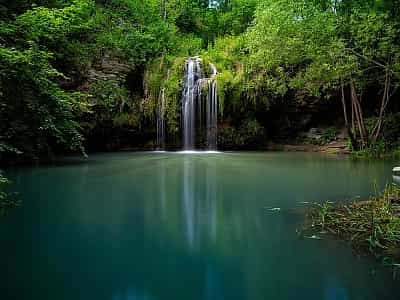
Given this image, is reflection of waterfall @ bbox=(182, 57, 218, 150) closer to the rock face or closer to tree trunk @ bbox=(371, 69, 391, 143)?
the rock face

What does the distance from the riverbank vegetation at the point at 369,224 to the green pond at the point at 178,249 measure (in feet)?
0.60

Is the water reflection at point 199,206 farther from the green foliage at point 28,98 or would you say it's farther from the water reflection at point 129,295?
the green foliage at point 28,98

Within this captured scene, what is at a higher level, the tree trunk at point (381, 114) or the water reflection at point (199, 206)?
the tree trunk at point (381, 114)

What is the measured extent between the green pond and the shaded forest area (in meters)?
3.25

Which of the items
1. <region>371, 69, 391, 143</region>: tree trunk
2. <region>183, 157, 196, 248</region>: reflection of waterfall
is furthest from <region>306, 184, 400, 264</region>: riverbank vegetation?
<region>371, 69, 391, 143</region>: tree trunk

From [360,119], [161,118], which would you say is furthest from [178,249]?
[161,118]

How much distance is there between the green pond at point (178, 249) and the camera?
263 cm

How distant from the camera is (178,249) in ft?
11.3

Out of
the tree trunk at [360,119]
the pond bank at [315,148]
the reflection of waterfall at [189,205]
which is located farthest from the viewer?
the pond bank at [315,148]

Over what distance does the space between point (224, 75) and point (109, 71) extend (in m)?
4.62

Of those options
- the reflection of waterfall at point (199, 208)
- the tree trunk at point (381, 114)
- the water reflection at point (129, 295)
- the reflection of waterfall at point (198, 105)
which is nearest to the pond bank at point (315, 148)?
the tree trunk at point (381, 114)

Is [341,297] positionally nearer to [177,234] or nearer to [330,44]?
[177,234]

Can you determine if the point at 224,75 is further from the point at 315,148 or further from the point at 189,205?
the point at 189,205

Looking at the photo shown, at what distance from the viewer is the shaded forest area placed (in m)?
10.1
